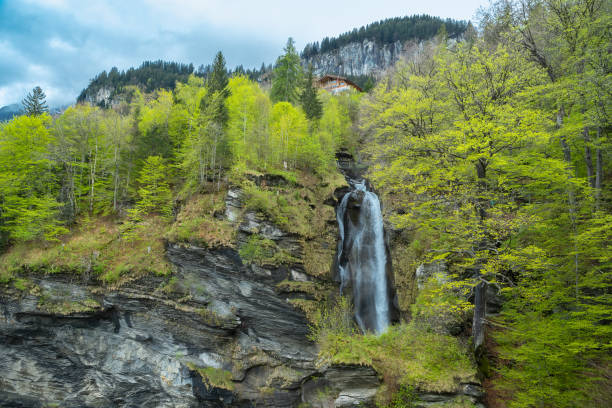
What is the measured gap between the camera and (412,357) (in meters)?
12.1

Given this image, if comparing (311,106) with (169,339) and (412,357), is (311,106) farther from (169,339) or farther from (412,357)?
(412,357)

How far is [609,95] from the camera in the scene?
9.84m

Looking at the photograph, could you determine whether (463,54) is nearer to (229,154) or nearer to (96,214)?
(229,154)

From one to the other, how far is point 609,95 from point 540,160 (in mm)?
3227

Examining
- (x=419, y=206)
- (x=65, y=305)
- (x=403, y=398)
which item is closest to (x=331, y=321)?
(x=403, y=398)

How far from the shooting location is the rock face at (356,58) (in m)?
105

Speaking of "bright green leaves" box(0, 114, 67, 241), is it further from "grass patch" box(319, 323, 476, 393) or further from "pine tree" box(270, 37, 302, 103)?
"pine tree" box(270, 37, 302, 103)

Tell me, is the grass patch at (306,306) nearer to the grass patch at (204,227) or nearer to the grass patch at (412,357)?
the grass patch at (412,357)

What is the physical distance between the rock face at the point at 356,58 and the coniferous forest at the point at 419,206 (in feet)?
291

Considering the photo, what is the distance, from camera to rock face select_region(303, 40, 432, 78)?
104812mm

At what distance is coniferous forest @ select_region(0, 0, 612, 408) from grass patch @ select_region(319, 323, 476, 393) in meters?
0.07

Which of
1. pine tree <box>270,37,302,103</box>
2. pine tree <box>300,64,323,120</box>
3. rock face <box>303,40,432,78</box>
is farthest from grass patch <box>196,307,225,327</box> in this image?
rock face <box>303,40,432,78</box>

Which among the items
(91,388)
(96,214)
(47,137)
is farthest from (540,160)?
(47,137)

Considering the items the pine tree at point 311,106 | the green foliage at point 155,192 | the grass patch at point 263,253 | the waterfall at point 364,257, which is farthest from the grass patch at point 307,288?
the pine tree at point 311,106
